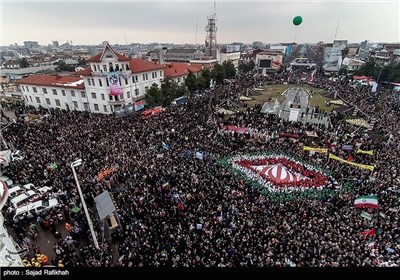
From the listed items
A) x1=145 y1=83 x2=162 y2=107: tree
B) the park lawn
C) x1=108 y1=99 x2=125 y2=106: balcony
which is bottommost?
the park lawn

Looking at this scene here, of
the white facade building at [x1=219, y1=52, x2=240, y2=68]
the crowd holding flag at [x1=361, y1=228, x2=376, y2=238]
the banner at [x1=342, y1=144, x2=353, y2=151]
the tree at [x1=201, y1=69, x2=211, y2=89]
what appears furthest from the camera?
the white facade building at [x1=219, y1=52, x2=240, y2=68]

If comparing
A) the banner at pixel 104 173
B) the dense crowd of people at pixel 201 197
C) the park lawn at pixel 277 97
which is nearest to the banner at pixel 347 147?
the dense crowd of people at pixel 201 197

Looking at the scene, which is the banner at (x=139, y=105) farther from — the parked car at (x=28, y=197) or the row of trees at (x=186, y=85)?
the parked car at (x=28, y=197)

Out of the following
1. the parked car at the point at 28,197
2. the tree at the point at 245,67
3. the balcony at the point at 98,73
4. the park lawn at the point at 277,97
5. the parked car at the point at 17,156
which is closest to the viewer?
the parked car at the point at 28,197

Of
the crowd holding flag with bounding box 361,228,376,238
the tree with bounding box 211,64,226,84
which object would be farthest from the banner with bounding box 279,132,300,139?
the tree with bounding box 211,64,226,84

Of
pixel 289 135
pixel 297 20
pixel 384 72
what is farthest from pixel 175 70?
pixel 384 72

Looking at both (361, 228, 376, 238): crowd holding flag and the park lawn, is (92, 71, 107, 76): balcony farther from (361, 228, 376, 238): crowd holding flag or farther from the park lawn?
(361, 228, 376, 238): crowd holding flag
